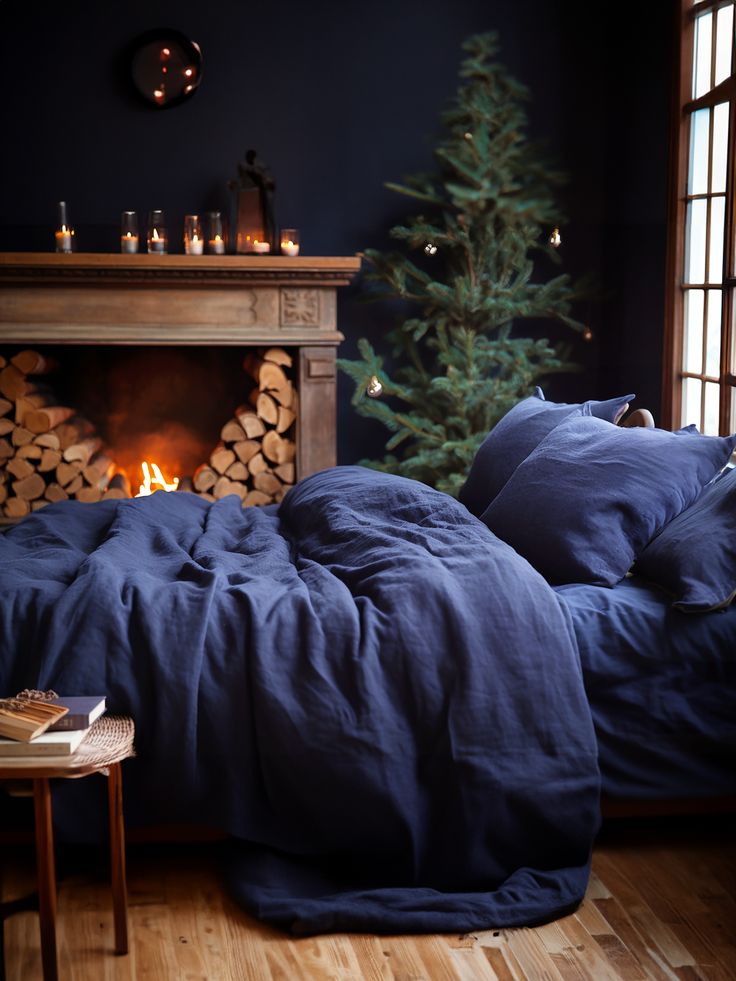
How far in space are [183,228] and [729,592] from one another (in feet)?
11.9

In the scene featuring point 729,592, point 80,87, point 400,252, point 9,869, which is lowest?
point 9,869

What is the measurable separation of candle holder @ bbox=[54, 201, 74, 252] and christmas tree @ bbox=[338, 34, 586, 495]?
1295mm

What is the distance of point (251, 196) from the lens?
5.22 meters

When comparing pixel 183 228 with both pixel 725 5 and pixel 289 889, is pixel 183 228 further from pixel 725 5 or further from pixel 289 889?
pixel 289 889

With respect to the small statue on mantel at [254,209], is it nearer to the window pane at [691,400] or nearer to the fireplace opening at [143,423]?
the fireplace opening at [143,423]

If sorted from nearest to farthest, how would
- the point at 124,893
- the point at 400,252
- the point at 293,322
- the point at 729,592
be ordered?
1. the point at 124,893
2. the point at 729,592
3. the point at 293,322
4. the point at 400,252

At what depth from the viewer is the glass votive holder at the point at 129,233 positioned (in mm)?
5078

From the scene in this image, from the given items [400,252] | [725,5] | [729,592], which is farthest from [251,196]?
[729,592]

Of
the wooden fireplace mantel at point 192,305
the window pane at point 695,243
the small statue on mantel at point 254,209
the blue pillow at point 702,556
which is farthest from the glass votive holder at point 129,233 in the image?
the blue pillow at point 702,556

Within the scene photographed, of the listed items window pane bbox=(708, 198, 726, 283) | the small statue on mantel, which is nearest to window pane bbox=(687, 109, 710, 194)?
window pane bbox=(708, 198, 726, 283)

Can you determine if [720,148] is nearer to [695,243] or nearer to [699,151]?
[699,151]

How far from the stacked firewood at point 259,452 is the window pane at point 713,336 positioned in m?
1.83

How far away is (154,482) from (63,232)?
1209mm

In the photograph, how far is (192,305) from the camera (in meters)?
5.12
